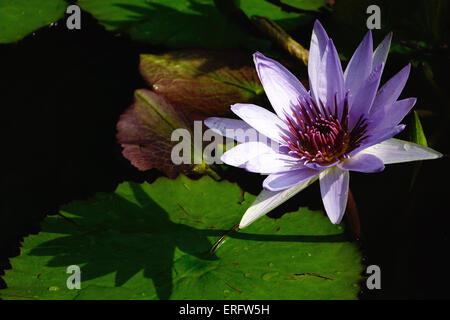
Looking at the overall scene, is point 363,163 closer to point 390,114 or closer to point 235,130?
point 390,114

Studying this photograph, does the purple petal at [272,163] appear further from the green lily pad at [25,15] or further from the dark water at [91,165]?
the green lily pad at [25,15]

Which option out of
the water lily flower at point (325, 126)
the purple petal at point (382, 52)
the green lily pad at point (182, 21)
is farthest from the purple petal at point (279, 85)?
the green lily pad at point (182, 21)

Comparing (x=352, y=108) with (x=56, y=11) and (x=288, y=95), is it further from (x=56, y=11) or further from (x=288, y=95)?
(x=56, y=11)

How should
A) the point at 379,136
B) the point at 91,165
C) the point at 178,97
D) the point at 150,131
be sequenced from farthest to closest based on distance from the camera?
the point at 91,165
the point at 178,97
the point at 150,131
the point at 379,136

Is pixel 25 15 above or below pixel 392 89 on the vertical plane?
above

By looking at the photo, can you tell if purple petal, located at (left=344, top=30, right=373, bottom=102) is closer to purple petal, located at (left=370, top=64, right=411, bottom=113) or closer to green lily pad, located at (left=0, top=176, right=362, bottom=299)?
purple petal, located at (left=370, top=64, right=411, bottom=113)

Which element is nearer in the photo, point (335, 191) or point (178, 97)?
point (335, 191)

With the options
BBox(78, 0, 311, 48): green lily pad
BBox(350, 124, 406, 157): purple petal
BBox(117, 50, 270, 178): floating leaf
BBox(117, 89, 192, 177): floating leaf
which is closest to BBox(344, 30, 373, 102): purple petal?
BBox(350, 124, 406, 157): purple petal

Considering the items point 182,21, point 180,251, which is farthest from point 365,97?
point 182,21
